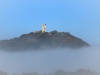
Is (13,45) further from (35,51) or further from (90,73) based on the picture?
(90,73)

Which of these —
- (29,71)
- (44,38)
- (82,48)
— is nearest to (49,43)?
(44,38)

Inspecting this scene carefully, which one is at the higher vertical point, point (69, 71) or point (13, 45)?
point (13, 45)

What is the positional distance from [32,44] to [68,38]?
4.39 m

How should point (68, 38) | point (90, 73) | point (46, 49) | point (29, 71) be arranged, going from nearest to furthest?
1. point (90, 73)
2. point (29, 71)
3. point (46, 49)
4. point (68, 38)

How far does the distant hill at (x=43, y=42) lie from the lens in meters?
28.1

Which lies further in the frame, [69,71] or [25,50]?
[25,50]

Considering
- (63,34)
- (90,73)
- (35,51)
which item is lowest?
(90,73)

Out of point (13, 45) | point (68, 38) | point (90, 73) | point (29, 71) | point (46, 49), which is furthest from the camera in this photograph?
point (68, 38)

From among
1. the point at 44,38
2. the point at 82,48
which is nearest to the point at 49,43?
the point at 44,38

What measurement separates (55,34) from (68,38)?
196 cm

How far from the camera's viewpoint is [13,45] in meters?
27.2

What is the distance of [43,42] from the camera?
31.3 metres

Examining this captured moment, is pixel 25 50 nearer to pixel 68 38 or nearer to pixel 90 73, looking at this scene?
pixel 68 38

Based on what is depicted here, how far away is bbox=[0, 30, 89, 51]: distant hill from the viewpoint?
92.1ft
